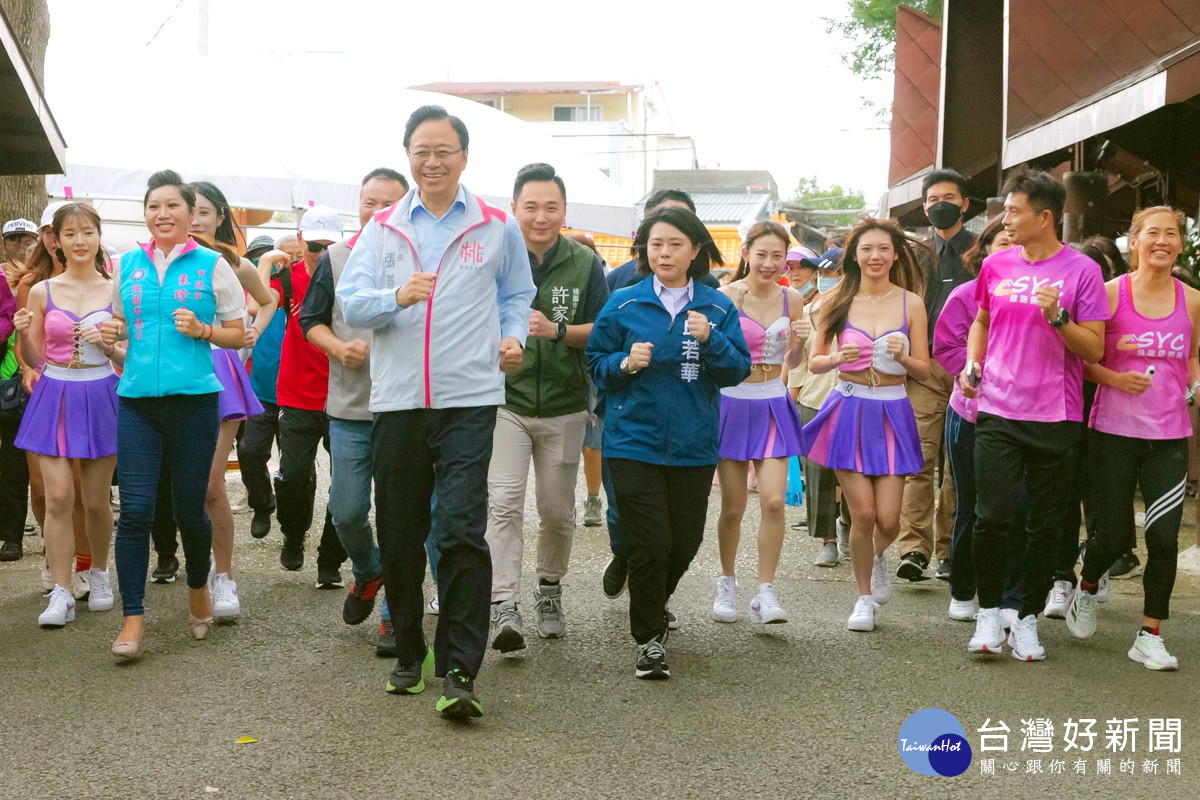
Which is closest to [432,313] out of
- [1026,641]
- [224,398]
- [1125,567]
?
[224,398]

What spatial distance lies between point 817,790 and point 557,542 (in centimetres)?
231

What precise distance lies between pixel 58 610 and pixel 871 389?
4.09 m

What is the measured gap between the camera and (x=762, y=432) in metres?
6.67

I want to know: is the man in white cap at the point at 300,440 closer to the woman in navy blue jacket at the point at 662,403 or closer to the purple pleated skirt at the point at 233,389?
the purple pleated skirt at the point at 233,389

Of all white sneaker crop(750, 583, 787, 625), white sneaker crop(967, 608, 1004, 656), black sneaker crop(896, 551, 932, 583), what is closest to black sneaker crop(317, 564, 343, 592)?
white sneaker crop(750, 583, 787, 625)

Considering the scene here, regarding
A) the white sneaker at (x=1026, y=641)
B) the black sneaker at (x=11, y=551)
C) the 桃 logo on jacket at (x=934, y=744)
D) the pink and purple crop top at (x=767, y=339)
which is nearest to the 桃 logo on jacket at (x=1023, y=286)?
the pink and purple crop top at (x=767, y=339)

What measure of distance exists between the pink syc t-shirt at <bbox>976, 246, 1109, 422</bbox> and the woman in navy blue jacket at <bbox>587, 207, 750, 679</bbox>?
1.14m

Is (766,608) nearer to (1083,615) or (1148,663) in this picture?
(1083,615)

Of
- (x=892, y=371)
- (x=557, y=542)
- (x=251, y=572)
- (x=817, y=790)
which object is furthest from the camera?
(x=251, y=572)

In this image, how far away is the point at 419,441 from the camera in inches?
195

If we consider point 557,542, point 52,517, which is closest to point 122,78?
point 52,517

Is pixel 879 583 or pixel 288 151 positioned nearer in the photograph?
pixel 879 583

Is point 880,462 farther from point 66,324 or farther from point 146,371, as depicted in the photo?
Answer: point 66,324

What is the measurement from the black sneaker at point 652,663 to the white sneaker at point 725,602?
44.8 inches
